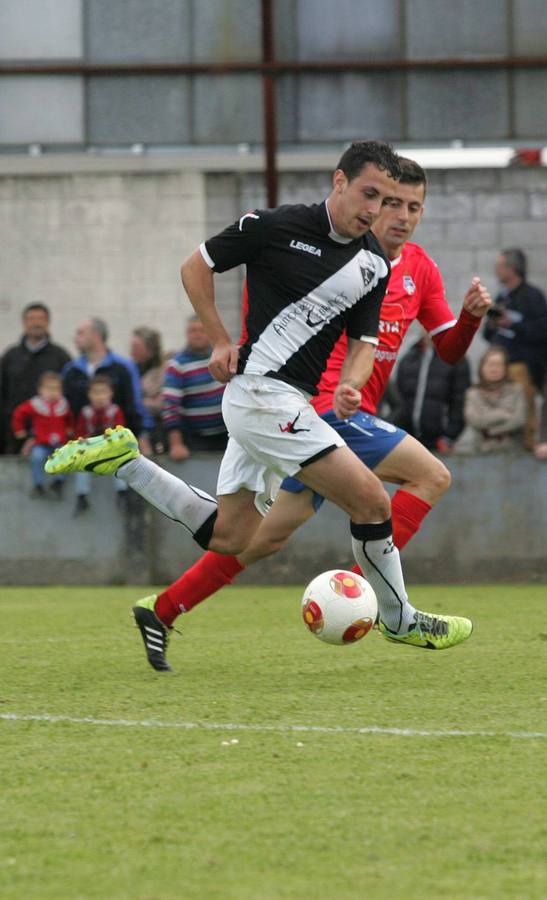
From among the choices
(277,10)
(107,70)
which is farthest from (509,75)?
(107,70)

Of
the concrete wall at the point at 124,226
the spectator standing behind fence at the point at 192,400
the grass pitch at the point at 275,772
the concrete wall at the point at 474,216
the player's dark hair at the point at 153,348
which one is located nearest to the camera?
the grass pitch at the point at 275,772

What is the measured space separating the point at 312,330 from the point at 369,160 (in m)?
0.69

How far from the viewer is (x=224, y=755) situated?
4.91m

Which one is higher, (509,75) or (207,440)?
(509,75)

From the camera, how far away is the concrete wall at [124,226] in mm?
16766

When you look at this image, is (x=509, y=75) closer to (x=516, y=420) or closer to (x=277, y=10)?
(x=277, y=10)

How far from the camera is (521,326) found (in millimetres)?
12469

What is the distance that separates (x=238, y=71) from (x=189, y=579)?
11679 mm

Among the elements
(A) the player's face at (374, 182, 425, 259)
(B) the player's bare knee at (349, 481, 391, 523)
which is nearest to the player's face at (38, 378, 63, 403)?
(A) the player's face at (374, 182, 425, 259)

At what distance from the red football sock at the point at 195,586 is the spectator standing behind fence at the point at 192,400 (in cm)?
468

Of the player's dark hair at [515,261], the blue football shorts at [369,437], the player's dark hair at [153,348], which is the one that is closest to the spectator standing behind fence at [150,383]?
the player's dark hair at [153,348]

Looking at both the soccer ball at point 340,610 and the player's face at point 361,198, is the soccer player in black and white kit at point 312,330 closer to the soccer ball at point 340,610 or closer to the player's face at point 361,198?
the player's face at point 361,198

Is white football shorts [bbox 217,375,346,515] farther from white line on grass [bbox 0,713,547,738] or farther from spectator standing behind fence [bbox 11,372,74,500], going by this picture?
spectator standing behind fence [bbox 11,372,74,500]

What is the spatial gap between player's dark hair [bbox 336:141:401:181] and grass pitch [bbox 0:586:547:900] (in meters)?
1.98
